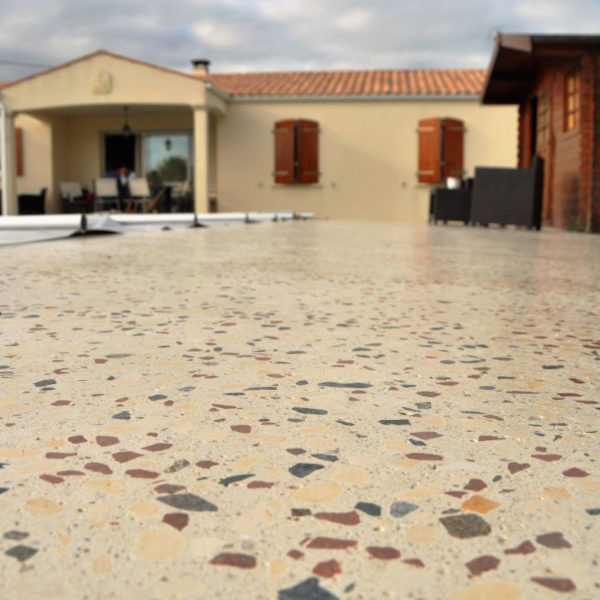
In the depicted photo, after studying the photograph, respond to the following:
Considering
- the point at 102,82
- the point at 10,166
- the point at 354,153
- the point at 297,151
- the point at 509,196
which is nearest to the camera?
the point at 509,196

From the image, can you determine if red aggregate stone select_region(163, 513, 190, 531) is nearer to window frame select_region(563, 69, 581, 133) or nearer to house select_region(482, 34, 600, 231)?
house select_region(482, 34, 600, 231)

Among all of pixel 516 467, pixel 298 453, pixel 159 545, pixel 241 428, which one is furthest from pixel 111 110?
pixel 159 545

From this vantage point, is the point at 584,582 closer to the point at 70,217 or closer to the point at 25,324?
the point at 25,324

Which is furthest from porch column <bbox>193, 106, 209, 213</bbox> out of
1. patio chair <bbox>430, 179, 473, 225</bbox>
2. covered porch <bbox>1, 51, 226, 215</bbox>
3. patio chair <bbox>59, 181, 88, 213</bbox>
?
patio chair <bbox>430, 179, 473, 225</bbox>

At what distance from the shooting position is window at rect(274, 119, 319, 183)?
15234 millimetres

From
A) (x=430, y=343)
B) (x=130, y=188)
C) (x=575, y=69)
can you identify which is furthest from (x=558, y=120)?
(x=430, y=343)

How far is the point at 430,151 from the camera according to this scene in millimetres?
15008

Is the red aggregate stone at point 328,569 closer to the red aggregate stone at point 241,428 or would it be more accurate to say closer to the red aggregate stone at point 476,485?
the red aggregate stone at point 476,485

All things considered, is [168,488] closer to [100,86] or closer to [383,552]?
[383,552]

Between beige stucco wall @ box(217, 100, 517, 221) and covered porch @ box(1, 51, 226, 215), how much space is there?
59 centimetres

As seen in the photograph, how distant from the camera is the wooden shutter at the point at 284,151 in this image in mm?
15250

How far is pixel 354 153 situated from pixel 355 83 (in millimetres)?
1800

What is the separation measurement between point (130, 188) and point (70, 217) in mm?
8248

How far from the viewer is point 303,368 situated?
141cm
